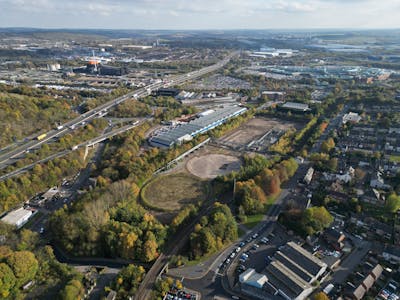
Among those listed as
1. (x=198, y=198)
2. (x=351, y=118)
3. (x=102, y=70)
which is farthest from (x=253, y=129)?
(x=102, y=70)

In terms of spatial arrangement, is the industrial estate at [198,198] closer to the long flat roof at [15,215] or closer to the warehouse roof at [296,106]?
the long flat roof at [15,215]

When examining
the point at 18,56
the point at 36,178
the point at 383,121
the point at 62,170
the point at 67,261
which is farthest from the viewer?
the point at 18,56

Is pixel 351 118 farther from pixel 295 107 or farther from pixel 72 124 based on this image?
pixel 72 124

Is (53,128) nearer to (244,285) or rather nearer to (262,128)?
(262,128)

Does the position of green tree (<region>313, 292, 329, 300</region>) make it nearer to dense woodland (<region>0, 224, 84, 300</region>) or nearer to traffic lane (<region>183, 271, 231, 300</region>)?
traffic lane (<region>183, 271, 231, 300</region>)

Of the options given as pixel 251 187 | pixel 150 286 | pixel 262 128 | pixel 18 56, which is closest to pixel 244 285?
pixel 150 286

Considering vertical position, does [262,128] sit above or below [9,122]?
below
